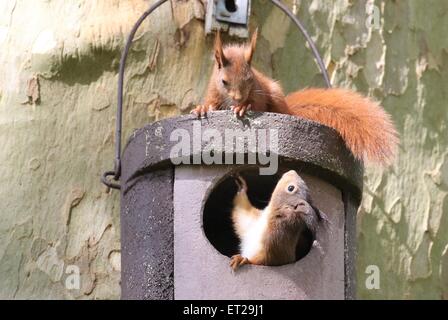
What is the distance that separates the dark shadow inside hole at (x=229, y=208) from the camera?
276 cm

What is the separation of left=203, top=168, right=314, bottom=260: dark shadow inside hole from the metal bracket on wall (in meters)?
0.49

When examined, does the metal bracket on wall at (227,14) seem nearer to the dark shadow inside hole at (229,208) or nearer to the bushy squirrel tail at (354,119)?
the bushy squirrel tail at (354,119)

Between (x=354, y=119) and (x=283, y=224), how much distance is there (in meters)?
0.39

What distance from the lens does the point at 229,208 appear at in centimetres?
290

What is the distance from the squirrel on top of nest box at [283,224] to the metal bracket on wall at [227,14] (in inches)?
28.3

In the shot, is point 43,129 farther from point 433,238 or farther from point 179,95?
point 433,238

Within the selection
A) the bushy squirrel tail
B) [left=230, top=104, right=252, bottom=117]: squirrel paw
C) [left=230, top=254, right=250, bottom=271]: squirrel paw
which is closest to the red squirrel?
the bushy squirrel tail

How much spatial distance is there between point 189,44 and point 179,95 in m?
0.14

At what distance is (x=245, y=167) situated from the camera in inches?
102

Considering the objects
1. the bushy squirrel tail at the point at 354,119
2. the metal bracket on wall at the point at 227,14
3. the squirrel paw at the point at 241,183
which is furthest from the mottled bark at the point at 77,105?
the squirrel paw at the point at 241,183

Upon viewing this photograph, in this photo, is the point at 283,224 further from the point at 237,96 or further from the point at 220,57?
the point at 220,57

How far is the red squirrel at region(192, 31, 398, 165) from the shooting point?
2773mm

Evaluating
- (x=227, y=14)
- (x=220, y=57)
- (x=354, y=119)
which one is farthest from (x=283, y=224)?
(x=227, y=14)

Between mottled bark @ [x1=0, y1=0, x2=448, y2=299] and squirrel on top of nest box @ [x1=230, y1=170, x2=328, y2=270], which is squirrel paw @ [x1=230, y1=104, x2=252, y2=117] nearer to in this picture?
squirrel on top of nest box @ [x1=230, y1=170, x2=328, y2=270]
